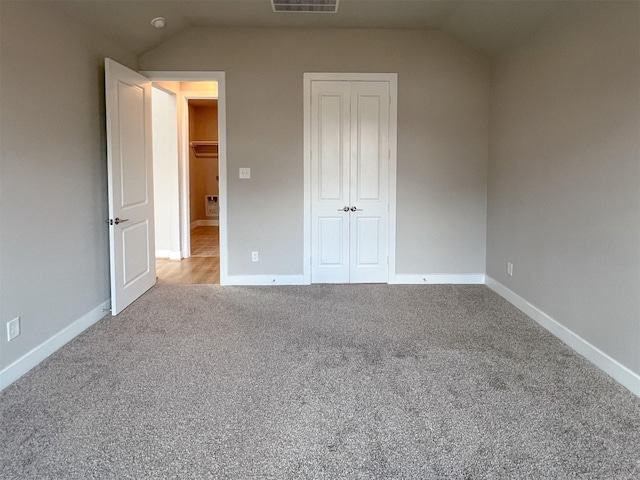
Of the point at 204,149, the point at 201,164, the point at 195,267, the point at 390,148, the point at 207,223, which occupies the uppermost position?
the point at 204,149

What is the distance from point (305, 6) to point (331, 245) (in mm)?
2352

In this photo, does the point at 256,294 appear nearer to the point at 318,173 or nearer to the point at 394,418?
the point at 318,173

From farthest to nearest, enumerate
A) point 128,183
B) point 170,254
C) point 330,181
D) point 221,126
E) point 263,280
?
point 170,254
point 263,280
point 330,181
point 221,126
point 128,183

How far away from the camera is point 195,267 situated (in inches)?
235

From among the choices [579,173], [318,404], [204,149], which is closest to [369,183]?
[579,173]

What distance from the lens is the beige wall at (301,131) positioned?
15.5ft

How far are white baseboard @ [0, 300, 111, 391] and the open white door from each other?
0.15 meters

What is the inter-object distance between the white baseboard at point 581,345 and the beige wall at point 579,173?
0.14 feet

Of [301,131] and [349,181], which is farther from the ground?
[301,131]

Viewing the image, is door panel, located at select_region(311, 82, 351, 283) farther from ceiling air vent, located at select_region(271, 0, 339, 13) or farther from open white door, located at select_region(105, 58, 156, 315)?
open white door, located at select_region(105, 58, 156, 315)

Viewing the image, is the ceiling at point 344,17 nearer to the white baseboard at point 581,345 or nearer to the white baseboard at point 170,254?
the white baseboard at point 581,345

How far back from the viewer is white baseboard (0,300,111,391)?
8.75 feet

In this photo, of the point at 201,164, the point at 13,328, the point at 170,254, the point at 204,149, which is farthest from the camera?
the point at 201,164

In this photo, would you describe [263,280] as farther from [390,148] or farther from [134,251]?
[390,148]
